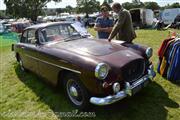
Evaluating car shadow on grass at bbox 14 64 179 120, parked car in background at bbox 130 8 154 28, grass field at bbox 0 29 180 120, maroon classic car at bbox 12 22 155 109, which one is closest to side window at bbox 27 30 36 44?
maroon classic car at bbox 12 22 155 109

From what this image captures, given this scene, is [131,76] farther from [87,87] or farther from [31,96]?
[31,96]

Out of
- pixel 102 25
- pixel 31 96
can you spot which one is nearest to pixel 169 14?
pixel 102 25

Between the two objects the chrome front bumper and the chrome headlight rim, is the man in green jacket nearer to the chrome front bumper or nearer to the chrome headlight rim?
the chrome front bumper

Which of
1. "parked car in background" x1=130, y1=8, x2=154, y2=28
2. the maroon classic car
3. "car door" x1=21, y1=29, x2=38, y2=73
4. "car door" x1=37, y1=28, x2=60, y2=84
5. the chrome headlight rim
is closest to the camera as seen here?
the chrome headlight rim

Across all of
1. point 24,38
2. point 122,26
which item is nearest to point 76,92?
point 122,26

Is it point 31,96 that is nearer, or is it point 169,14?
point 31,96

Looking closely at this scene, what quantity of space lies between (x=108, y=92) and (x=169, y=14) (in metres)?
27.0

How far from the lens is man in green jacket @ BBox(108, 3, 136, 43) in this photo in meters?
5.36

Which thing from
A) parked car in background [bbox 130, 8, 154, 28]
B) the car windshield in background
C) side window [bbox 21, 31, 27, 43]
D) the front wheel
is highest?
parked car in background [bbox 130, 8, 154, 28]

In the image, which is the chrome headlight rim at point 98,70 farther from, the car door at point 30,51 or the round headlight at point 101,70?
the car door at point 30,51

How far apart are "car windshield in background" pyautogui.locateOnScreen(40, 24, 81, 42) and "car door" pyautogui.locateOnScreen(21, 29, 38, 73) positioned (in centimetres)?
33

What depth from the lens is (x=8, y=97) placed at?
517 centimetres

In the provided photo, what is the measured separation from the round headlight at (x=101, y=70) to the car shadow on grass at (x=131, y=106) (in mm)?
788

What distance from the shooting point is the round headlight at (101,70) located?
3525 mm
